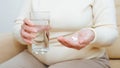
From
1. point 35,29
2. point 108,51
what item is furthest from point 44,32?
point 108,51

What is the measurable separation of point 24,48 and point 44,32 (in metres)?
0.51

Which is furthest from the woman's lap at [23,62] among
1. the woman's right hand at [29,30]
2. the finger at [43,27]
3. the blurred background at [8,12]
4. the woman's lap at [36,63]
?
the blurred background at [8,12]

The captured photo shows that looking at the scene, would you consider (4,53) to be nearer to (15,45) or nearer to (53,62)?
(15,45)

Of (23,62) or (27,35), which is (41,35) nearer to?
(27,35)

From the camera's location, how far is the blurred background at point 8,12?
1.74 metres

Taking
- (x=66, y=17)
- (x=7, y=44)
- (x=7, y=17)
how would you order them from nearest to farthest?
(x=66, y=17) < (x=7, y=44) < (x=7, y=17)

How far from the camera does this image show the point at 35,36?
0.95 m

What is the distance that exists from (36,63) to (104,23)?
408 millimetres

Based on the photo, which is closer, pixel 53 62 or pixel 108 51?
pixel 53 62

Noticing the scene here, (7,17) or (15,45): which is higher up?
(7,17)

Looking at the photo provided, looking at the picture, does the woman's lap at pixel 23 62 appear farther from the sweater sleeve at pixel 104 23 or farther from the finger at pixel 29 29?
the sweater sleeve at pixel 104 23

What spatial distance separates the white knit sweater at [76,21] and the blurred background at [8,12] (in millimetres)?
538

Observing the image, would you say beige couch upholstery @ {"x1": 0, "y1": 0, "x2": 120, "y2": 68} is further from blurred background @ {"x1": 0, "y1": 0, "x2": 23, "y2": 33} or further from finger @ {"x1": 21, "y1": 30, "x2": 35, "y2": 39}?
blurred background @ {"x1": 0, "y1": 0, "x2": 23, "y2": 33}

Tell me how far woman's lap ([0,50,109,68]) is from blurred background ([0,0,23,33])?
545 millimetres
